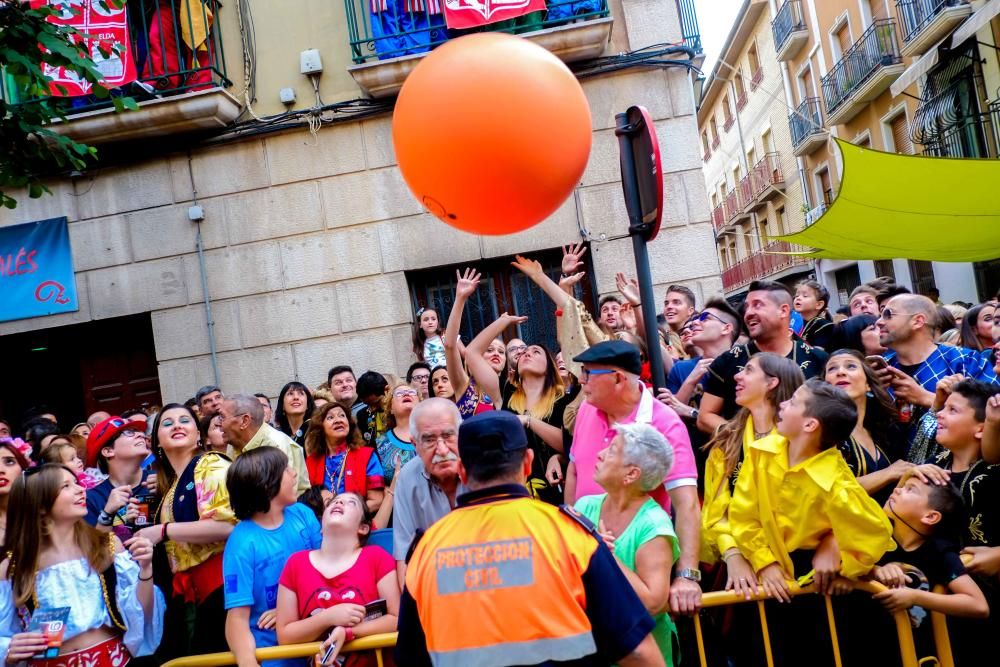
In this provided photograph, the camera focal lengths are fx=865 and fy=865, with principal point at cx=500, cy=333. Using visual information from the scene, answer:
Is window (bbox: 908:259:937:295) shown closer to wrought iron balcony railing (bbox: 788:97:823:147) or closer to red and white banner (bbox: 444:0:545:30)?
wrought iron balcony railing (bbox: 788:97:823:147)

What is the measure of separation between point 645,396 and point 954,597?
4.44 feet

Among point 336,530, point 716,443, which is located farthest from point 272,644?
point 716,443

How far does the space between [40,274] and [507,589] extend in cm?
848

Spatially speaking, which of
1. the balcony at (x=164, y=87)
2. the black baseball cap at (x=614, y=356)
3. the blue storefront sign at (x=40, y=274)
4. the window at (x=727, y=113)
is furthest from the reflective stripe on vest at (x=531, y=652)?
Answer: the window at (x=727, y=113)

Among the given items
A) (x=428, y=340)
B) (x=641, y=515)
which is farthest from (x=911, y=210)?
(x=641, y=515)

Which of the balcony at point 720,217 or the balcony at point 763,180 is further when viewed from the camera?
the balcony at point 720,217

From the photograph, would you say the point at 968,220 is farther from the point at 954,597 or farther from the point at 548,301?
the point at 954,597

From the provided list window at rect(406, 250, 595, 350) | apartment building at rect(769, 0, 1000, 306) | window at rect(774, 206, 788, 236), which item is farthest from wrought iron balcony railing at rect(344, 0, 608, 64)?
window at rect(774, 206, 788, 236)

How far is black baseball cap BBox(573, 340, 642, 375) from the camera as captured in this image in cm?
360

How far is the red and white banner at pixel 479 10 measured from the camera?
8305 millimetres

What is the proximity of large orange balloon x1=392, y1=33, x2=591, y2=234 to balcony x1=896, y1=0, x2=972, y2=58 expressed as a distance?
15.8 meters

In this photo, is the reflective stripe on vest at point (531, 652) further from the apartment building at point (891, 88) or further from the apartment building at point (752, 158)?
the apartment building at point (752, 158)

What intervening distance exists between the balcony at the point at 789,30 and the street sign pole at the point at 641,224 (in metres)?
25.5

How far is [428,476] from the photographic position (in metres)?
3.68
